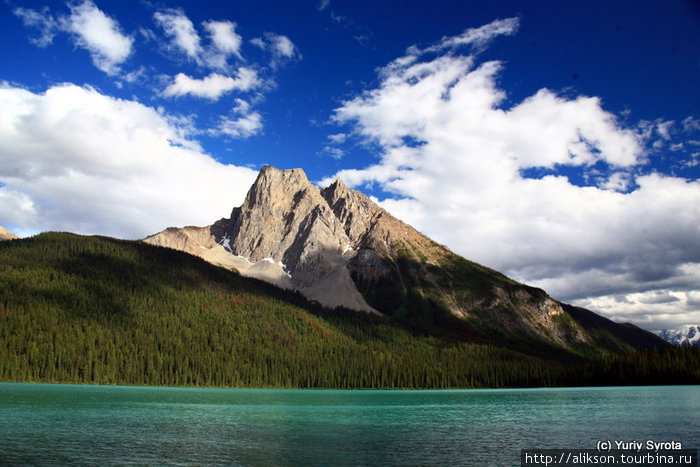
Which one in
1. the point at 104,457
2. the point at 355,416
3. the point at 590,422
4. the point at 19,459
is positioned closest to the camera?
the point at 19,459

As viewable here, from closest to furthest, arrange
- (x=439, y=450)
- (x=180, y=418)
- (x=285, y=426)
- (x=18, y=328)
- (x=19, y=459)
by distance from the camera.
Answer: (x=19, y=459), (x=439, y=450), (x=285, y=426), (x=180, y=418), (x=18, y=328)

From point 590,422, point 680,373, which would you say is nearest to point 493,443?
point 590,422

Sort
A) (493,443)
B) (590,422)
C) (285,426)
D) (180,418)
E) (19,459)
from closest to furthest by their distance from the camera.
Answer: (19,459) → (493,443) → (285,426) → (590,422) → (180,418)

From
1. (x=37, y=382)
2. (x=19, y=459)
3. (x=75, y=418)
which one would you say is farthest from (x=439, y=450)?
(x=37, y=382)

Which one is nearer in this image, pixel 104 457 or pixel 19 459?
pixel 19 459

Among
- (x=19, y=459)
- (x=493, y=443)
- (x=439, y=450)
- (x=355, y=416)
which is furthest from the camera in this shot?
(x=355, y=416)

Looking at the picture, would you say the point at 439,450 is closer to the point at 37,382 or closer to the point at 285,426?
the point at 285,426

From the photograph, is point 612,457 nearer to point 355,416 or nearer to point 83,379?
point 355,416

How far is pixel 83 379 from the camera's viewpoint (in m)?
167

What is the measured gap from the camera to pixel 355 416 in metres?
81.1

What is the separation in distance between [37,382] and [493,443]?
15690cm

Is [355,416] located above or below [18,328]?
below

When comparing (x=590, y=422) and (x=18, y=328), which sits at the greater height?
(x=18, y=328)

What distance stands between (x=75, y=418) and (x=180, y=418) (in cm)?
1340
